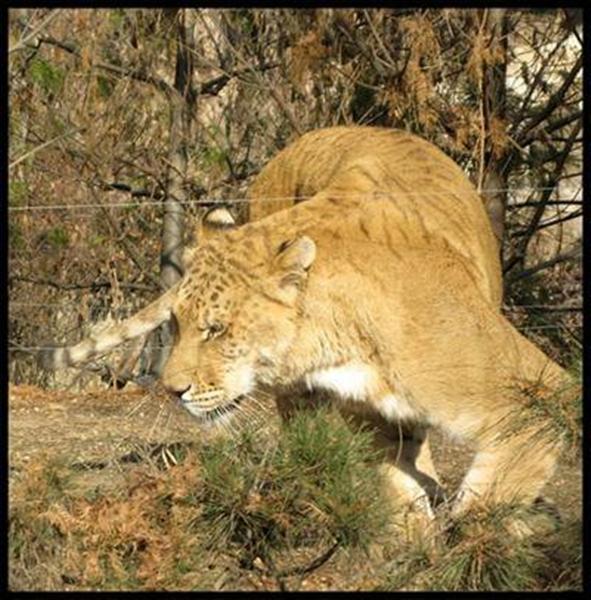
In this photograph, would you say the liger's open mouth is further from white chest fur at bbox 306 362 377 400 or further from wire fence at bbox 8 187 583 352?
wire fence at bbox 8 187 583 352

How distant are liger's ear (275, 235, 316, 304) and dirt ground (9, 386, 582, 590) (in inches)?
23.6

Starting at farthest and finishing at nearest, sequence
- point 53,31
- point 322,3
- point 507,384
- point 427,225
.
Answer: point 53,31
point 322,3
point 427,225
point 507,384

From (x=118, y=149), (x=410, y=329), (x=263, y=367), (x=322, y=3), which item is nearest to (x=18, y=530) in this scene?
(x=263, y=367)

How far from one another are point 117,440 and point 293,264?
1.91 meters

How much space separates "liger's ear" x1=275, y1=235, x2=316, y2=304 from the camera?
225 inches

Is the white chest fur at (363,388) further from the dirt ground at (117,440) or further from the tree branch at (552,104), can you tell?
the tree branch at (552,104)

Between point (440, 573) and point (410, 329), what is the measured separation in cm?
103

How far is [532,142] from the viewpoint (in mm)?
9609

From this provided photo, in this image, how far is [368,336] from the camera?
5.70 meters

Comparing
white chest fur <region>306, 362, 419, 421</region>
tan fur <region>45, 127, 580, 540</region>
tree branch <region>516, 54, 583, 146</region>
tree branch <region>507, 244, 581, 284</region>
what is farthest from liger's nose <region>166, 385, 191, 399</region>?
tree branch <region>516, 54, 583, 146</region>

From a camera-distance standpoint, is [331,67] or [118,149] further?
[118,149]

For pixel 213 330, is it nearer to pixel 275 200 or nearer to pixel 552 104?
pixel 275 200

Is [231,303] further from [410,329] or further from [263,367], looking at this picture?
[410,329]

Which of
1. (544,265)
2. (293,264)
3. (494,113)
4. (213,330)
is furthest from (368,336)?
(544,265)
